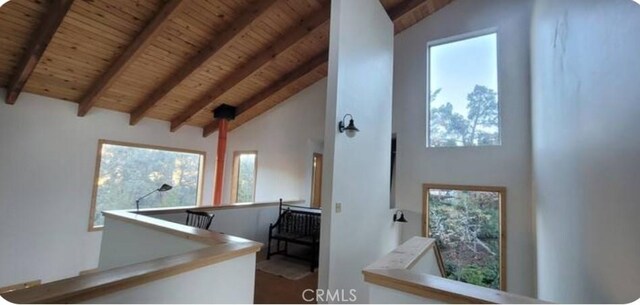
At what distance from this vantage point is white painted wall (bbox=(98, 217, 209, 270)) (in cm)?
222

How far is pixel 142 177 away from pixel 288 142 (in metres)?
2.86

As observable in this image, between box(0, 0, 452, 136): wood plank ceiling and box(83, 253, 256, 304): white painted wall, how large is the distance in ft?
9.85

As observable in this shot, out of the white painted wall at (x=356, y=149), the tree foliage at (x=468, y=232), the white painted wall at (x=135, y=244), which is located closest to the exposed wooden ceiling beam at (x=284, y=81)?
the white painted wall at (x=356, y=149)

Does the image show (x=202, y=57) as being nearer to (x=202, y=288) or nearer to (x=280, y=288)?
(x=280, y=288)

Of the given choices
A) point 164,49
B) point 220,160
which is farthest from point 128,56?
point 220,160

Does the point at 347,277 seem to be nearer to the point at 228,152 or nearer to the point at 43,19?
the point at 43,19

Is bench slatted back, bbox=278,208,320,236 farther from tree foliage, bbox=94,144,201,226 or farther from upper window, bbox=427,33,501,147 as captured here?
tree foliage, bbox=94,144,201,226

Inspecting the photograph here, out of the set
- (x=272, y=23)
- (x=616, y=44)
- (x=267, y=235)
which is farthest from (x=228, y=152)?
(x=616, y=44)

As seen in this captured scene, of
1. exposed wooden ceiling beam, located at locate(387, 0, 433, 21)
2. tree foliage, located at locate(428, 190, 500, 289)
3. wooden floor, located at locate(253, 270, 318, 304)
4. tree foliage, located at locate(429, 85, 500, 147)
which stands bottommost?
wooden floor, located at locate(253, 270, 318, 304)

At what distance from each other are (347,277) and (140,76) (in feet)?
13.8

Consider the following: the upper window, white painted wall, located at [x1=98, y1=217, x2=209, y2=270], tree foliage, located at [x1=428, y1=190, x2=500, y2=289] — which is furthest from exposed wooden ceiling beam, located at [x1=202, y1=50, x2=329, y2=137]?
white painted wall, located at [x1=98, y1=217, x2=209, y2=270]

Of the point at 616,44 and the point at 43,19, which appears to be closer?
the point at 616,44

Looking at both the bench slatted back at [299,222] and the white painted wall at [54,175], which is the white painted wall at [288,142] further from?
the bench slatted back at [299,222]

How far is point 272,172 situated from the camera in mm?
6406
